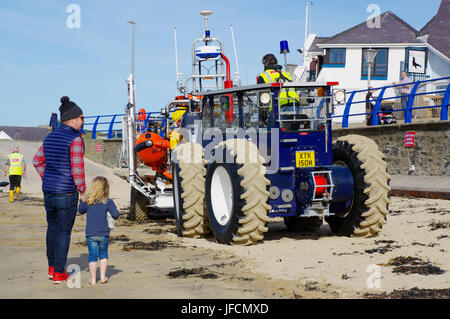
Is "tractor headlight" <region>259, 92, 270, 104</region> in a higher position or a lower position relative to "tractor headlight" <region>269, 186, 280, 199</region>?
higher

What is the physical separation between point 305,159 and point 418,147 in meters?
8.05

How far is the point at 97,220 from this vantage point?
250 inches

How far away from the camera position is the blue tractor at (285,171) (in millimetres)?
8203

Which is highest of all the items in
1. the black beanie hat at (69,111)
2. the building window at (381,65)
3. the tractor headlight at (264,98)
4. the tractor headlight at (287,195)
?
the building window at (381,65)

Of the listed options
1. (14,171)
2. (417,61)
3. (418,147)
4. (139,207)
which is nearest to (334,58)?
(417,61)

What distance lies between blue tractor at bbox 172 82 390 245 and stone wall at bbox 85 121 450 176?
22.1ft

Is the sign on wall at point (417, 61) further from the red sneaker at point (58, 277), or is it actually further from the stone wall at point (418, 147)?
the red sneaker at point (58, 277)

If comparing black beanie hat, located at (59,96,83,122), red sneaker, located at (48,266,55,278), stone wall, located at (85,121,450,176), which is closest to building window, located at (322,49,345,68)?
stone wall, located at (85,121,450,176)

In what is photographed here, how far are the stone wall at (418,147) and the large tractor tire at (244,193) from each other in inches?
325

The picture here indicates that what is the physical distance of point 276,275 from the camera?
6.54m

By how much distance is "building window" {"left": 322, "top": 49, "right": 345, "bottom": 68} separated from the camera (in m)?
36.8

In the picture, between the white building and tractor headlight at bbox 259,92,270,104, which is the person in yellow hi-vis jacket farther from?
the white building

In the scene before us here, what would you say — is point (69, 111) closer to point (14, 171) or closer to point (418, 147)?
point (418, 147)

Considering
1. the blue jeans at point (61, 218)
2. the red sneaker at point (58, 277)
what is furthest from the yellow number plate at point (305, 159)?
the red sneaker at point (58, 277)
